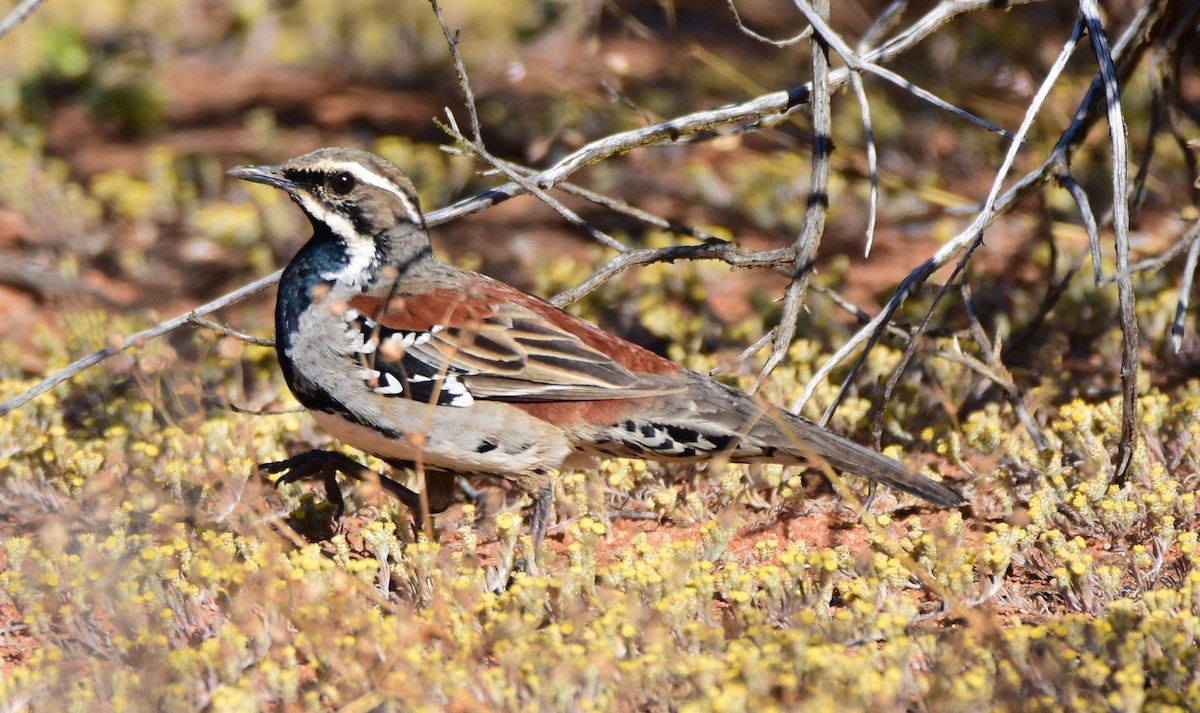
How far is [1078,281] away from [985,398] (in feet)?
4.72

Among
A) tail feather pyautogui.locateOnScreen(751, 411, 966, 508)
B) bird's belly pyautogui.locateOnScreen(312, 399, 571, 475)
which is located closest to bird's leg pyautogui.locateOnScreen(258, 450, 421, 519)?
bird's belly pyautogui.locateOnScreen(312, 399, 571, 475)

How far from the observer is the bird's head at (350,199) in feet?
20.2

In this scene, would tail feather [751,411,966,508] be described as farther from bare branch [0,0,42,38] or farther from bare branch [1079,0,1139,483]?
bare branch [0,0,42,38]

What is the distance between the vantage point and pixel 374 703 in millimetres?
4395

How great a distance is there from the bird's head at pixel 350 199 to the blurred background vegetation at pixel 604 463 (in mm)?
746

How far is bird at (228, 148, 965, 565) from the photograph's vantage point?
568cm

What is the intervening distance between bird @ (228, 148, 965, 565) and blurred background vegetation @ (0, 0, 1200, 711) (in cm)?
35

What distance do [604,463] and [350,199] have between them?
1727 mm

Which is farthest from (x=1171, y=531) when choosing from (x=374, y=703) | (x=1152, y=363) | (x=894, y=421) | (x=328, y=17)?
(x=328, y=17)

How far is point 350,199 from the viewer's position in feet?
20.3

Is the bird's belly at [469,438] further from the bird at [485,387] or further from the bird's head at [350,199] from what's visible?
the bird's head at [350,199]

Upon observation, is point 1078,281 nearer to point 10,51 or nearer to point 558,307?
point 558,307

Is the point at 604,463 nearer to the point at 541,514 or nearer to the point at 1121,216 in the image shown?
the point at 541,514

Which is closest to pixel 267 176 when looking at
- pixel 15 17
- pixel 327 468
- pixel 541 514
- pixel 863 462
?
pixel 327 468
